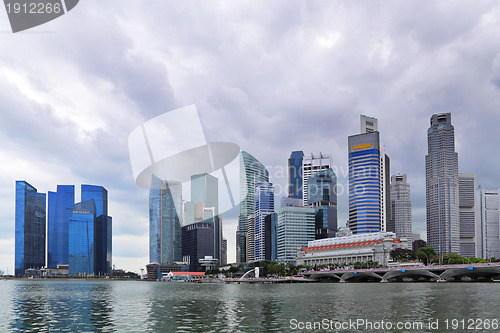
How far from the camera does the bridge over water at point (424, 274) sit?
126 metres

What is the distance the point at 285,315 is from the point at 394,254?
15375 cm

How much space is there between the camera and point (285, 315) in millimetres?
45031

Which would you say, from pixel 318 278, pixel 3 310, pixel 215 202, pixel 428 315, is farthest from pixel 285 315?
pixel 318 278

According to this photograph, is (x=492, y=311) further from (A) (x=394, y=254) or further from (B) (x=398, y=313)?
(A) (x=394, y=254)

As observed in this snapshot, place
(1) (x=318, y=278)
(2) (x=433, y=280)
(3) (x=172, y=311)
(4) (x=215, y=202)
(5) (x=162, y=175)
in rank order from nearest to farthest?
(5) (x=162, y=175)
(4) (x=215, y=202)
(3) (x=172, y=311)
(2) (x=433, y=280)
(1) (x=318, y=278)

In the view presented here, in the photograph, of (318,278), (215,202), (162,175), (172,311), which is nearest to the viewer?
(162,175)

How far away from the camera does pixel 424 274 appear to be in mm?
139750

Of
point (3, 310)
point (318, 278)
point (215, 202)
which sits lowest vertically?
point (318, 278)

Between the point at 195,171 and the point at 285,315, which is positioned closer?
the point at 195,171

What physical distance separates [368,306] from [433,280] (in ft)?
336

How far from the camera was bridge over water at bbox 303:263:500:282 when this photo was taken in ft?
413

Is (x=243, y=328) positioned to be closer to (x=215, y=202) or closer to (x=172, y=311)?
(x=215, y=202)

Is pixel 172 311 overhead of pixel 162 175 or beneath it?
beneath

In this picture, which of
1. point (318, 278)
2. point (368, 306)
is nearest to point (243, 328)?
point (368, 306)
